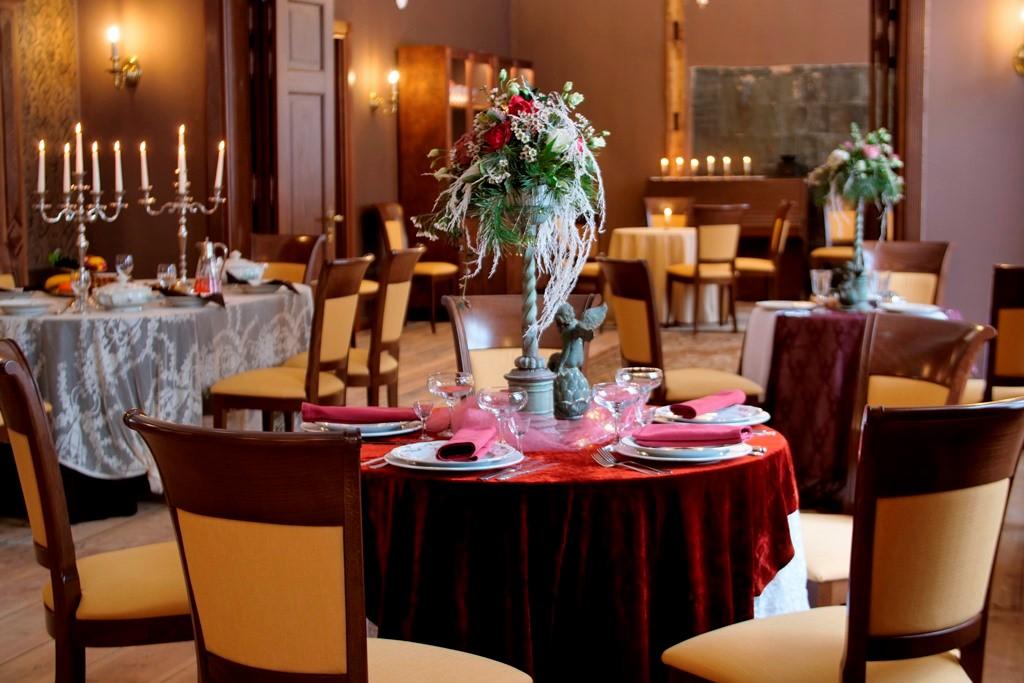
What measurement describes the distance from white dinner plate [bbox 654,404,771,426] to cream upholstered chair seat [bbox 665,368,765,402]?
2136mm

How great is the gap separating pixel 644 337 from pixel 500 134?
2420 millimetres

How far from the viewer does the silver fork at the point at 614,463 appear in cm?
242

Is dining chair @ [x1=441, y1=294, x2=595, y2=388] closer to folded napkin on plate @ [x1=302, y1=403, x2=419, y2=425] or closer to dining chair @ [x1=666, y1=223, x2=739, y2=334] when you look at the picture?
folded napkin on plate @ [x1=302, y1=403, x2=419, y2=425]

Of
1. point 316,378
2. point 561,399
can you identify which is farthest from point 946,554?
point 316,378

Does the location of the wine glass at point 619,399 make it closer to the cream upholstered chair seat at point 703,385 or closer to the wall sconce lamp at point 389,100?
the cream upholstered chair seat at point 703,385

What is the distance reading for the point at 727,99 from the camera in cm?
1346

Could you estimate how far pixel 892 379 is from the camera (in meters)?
3.28

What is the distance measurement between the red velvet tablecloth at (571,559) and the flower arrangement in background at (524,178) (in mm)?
509

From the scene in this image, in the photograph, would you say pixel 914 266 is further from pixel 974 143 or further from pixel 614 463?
pixel 614 463

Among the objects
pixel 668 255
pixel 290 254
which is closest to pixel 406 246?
pixel 668 255

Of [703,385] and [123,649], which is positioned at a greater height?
[703,385]

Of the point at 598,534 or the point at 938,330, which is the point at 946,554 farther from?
the point at 938,330

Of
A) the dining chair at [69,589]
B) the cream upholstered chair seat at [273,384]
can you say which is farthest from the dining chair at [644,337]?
the dining chair at [69,589]

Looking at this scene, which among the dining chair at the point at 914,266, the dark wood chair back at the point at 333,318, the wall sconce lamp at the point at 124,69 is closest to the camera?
the dark wood chair back at the point at 333,318
